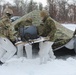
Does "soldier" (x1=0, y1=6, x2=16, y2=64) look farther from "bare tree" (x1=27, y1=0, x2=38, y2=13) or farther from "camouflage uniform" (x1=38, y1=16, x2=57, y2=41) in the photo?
"bare tree" (x1=27, y1=0, x2=38, y2=13)

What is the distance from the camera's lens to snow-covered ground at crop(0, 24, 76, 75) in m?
7.23

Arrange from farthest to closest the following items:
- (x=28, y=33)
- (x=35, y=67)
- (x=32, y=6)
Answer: (x=32, y=6) < (x=28, y=33) < (x=35, y=67)

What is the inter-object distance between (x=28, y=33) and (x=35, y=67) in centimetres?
91

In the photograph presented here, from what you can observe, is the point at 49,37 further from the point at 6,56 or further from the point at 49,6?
the point at 49,6

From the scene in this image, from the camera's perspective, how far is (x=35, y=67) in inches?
306

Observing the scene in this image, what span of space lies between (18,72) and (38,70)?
48cm

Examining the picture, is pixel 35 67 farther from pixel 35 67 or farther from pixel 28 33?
pixel 28 33

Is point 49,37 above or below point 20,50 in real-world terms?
above

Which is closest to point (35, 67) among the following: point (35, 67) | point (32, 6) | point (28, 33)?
point (35, 67)

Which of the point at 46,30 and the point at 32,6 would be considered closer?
the point at 46,30

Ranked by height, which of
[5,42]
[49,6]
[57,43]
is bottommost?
[49,6]

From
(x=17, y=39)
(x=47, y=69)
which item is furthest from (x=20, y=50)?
(x=47, y=69)

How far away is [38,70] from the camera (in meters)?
7.46

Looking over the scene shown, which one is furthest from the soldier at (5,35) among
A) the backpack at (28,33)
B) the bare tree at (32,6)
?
the bare tree at (32,6)
